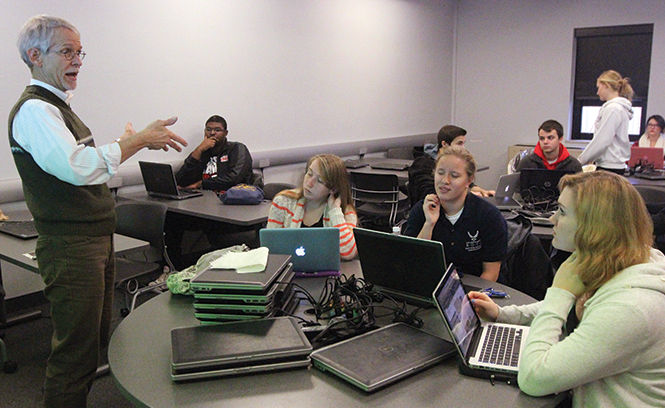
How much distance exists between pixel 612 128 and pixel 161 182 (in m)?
3.85

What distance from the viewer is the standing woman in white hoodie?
479cm

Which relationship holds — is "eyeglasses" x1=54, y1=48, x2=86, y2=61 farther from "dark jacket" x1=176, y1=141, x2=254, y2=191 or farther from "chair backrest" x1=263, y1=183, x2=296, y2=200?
"dark jacket" x1=176, y1=141, x2=254, y2=191

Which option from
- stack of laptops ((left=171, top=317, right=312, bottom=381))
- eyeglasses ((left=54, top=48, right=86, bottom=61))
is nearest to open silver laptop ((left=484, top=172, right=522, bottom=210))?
stack of laptops ((left=171, top=317, right=312, bottom=381))

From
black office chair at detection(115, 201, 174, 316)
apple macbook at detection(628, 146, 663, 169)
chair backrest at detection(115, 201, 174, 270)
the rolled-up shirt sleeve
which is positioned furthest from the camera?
apple macbook at detection(628, 146, 663, 169)

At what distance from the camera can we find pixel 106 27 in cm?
422

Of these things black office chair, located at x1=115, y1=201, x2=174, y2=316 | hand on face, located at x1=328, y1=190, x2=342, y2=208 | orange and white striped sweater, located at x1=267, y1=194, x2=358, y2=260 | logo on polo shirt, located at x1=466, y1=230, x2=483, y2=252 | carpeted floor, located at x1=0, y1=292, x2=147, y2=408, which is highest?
hand on face, located at x1=328, y1=190, x2=342, y2=208

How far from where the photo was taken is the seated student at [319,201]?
103 inches

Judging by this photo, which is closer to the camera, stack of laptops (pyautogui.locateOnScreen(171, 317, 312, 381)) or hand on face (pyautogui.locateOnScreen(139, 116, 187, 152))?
stack of laptops (pyautogui.locateOnScreen(171, 317, 312, 381))

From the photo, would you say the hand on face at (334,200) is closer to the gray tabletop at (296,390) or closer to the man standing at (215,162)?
the gray tabletop at (296,390)

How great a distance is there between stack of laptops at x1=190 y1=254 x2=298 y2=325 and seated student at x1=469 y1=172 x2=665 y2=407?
75cm

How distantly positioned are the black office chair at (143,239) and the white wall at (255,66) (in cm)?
111

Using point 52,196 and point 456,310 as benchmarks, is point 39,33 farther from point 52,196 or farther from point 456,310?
point 456,310

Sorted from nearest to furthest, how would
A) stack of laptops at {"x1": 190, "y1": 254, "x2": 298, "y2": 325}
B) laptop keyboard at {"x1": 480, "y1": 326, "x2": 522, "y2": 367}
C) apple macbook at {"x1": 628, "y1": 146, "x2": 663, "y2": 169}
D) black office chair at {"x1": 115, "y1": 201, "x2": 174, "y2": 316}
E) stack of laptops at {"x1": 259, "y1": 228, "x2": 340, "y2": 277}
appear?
laptop keyboard at {"x1": 480, "y1": 326, "x2": 522, "y2": 367} → stack of laptops at {"x1": 190, "y1": 254, "x2": 298, "y2": 325} → stack of laptops at {"x1": 259, "y1": 228, "x2": 340, "y2": 277} → black office chair at {"x1": 115, "y1": 201, "x2": 174, "y2": 316} → apple macbook at {"x1": 628, "y1": 146, "x2": 663, "y2": 169}

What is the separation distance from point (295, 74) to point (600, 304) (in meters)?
4.94
